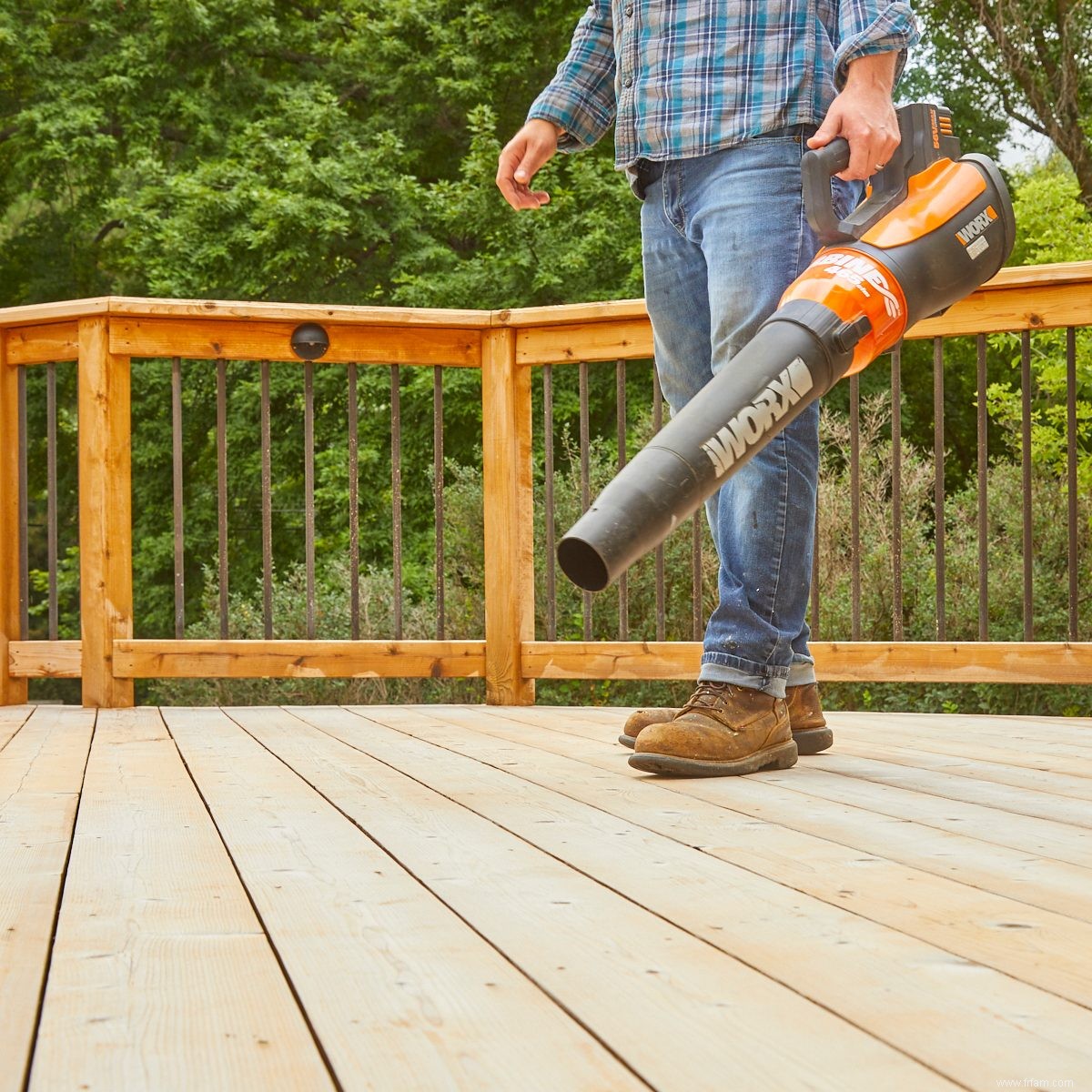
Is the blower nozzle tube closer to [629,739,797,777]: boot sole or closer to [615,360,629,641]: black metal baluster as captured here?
[629,739,797,777]: boot sole

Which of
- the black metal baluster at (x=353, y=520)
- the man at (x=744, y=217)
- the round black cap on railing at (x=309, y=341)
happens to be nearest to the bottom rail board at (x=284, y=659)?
the black metal baluster at (x=353, y=520)

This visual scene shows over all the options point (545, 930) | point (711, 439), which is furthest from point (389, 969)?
point (711, 439)

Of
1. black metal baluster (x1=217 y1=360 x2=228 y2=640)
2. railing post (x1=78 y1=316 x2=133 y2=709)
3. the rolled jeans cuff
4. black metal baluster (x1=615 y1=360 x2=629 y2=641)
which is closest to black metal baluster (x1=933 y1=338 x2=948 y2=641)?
black metal baluster (x1=615 y1=360 x2=629 y2=641)

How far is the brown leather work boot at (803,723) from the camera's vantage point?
2256 mm

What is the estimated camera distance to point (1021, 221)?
9.37 m

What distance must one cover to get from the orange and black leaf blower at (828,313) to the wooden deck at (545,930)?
37 centimetres

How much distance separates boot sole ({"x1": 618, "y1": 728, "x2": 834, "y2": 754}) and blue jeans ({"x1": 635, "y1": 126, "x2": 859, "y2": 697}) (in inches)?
8.2

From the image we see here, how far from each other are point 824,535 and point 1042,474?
1.63m

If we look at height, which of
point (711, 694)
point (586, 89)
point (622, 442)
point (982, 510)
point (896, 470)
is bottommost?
point (711, 694)

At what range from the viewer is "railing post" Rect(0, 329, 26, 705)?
3441 millimetres

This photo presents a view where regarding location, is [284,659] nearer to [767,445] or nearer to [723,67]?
[767,445]

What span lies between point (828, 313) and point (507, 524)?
Answer: 176 centimetres

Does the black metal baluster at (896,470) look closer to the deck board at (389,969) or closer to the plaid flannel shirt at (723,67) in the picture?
the plaid flannel shirt at (723,67)

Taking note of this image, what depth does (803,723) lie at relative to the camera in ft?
7.43
